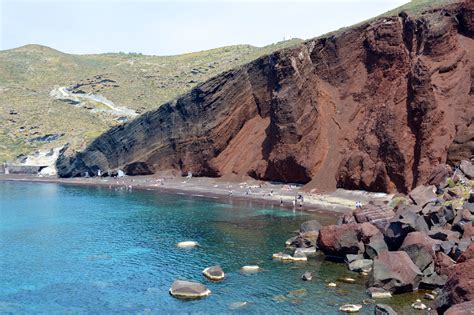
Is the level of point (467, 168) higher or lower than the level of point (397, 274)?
higher

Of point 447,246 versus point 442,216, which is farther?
point 442,216

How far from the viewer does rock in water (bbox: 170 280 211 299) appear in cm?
3409

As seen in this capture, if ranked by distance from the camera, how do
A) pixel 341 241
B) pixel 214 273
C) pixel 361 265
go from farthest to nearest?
pixel 341 241 → pixel 361 265 → pixel 214 273

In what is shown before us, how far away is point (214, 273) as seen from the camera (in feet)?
126

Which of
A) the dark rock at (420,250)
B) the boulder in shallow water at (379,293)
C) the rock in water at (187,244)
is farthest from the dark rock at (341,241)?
the rock in water at (187,244)

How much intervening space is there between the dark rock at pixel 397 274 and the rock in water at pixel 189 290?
493 inches

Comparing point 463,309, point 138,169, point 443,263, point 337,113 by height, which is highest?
point 337,113

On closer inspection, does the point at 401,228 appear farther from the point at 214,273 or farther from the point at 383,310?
the point at 214,273

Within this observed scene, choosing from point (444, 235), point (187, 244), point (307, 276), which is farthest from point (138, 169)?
point (444, 235)

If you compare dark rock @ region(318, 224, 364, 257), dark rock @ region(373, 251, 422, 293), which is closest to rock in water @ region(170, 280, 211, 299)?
dark rock @ region(373, 251, 422, 293)

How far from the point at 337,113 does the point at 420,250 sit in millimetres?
50424

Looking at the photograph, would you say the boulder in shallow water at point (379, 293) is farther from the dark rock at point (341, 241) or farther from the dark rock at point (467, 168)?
the dark rock at point (467, 168)

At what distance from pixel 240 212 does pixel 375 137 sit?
77.2 ft

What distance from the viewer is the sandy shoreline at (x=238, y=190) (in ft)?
226
